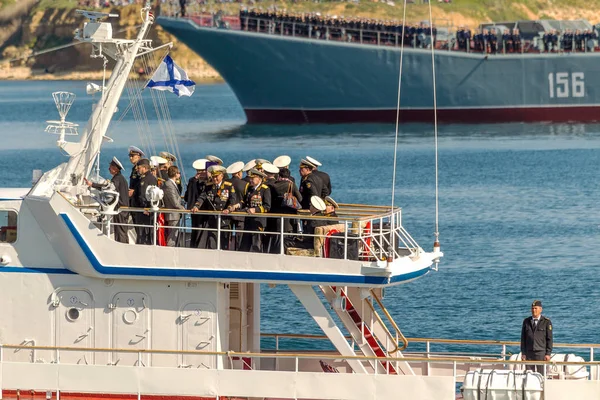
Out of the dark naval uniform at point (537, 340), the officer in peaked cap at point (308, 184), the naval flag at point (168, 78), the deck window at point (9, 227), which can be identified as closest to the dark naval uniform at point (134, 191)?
the deck window at point (9, 227)

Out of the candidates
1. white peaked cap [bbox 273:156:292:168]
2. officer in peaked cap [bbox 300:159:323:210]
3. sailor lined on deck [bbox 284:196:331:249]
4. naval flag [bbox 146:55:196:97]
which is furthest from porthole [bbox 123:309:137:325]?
naval flag [bbox 146:55:196:97]

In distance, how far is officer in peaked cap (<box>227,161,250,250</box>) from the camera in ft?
61.7

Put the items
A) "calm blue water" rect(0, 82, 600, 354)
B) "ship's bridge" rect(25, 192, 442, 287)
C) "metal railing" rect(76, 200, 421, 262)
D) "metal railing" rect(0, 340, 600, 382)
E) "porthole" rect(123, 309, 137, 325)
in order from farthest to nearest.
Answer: "calm blue water" rect(0, 82, 600, 354), "porthole" rect(123, 309, 137, 325), "metal railing" rect(76, 200, 421, 262), "ship's bridge" rect(25, 192, 442, 287), "metal railing" rect(0, 340, 600, 382)

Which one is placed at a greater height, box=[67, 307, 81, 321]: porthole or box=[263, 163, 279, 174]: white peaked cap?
box=[263, 163, 279, 174]: white peaked cap

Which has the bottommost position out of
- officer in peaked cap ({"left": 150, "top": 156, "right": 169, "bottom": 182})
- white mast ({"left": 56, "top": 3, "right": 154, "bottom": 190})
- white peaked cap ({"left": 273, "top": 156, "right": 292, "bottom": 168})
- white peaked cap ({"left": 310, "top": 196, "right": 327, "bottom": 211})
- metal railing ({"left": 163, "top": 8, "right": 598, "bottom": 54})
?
white peaked cap ({"left": 310, "top": 196, "right": 327, "bottom": 211})

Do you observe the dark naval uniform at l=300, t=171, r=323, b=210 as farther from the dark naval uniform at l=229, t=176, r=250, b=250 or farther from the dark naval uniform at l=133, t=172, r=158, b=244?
the dark naval uniform at l=133, t=172, r=158, b=244

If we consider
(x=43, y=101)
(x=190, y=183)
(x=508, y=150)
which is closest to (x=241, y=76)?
(x=508, y=150)

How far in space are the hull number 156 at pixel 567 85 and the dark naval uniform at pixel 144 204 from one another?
8725 centimetres

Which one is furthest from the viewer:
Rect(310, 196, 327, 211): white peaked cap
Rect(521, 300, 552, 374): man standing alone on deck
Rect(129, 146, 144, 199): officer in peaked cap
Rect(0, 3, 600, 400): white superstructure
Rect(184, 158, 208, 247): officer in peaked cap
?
Rect(129, 146, 144, 199): officer in peaked cap

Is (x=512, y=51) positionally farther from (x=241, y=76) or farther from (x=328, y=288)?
(x=328, y=288)

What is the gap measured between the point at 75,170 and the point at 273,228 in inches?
127

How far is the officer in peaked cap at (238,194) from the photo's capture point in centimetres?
1880

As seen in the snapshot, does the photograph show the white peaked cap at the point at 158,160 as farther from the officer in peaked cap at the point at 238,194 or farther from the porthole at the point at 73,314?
the porthole at the point at 73,314

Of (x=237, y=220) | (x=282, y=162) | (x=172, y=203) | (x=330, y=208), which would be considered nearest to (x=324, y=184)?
(x=282, y=162)
